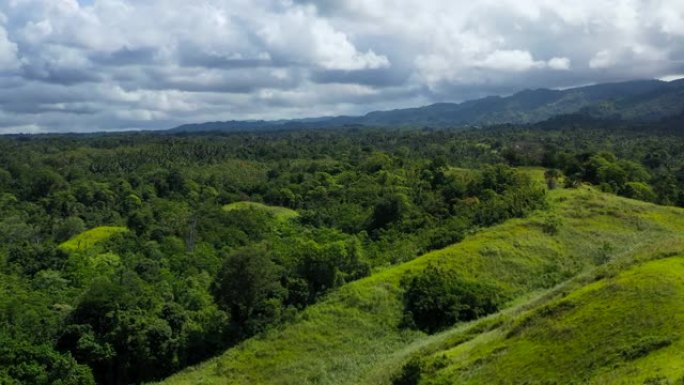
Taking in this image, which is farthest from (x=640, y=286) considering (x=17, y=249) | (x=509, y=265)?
(x=17, y=249)

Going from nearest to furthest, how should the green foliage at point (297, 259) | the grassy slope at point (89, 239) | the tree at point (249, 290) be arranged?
1. the green foliage at point (297, 259)
2. the tree at point (249, 290)
3. the grassy slope at point (89, 239)

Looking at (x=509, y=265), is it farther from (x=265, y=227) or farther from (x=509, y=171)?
(x=265, y=227)

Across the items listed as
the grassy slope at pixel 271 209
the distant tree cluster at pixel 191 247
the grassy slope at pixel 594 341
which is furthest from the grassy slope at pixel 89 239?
the grassy slope at pixel 594 341

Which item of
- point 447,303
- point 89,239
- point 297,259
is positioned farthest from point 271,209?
point 447,303

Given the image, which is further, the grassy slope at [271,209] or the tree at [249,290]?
the grassy slope at [271,209]

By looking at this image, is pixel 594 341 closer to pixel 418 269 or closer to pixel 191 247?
pixel 418 269

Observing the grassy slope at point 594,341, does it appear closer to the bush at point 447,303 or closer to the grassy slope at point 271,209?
the bush at point 447,303

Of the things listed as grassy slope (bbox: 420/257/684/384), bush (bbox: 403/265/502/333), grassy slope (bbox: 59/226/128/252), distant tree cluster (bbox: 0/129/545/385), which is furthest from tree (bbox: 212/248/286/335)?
grassy slope (bbox: 59/226/128/252)
